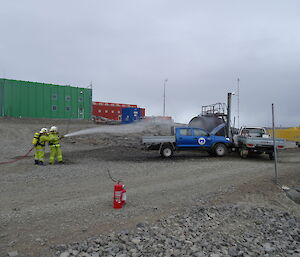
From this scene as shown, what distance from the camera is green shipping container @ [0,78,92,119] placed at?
23.2 metres

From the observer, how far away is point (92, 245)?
3510 mm

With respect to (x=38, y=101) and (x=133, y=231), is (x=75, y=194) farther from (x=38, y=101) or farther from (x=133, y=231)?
(x=38, y=101)

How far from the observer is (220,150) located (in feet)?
41.3

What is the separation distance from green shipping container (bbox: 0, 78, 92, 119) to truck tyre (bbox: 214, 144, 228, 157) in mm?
19216

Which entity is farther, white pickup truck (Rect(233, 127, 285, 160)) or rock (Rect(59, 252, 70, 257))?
white pickup truck (Rect(233, 127, 285, 160))

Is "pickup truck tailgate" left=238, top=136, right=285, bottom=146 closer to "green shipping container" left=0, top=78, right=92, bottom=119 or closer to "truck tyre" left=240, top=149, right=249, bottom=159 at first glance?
"truck tyre" left=240, top=149, right=249, bottom=159

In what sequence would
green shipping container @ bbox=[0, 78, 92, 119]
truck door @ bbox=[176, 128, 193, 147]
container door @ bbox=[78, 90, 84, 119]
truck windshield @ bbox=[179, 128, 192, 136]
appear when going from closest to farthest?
truck door @ bbox=[176, 128, 193, 147] → truck windshield @ bbox=[179, 128, 192, 136] → green shipping container @ bbox=[0, 78, 92, 119] → container door @ bbox=[78, 90, 84, 119]

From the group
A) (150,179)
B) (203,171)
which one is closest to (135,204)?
(150,179)

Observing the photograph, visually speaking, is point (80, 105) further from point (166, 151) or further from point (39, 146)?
point (39, 146)

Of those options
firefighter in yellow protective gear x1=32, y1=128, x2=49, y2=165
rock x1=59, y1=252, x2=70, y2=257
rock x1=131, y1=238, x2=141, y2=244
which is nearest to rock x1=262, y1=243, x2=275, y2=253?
rock x1=131, y1=238, x2=141, y2=244

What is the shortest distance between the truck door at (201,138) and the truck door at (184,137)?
24cm

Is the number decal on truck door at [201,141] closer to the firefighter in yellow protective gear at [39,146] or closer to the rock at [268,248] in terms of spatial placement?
the firefighter in yellow protective gear at [39,146]

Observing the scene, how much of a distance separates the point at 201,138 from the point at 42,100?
19.7m

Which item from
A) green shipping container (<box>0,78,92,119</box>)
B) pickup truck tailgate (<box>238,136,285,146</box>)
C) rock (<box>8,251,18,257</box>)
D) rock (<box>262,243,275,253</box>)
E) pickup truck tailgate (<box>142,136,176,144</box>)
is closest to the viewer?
rock (<box>8,251,18,257</box>)
